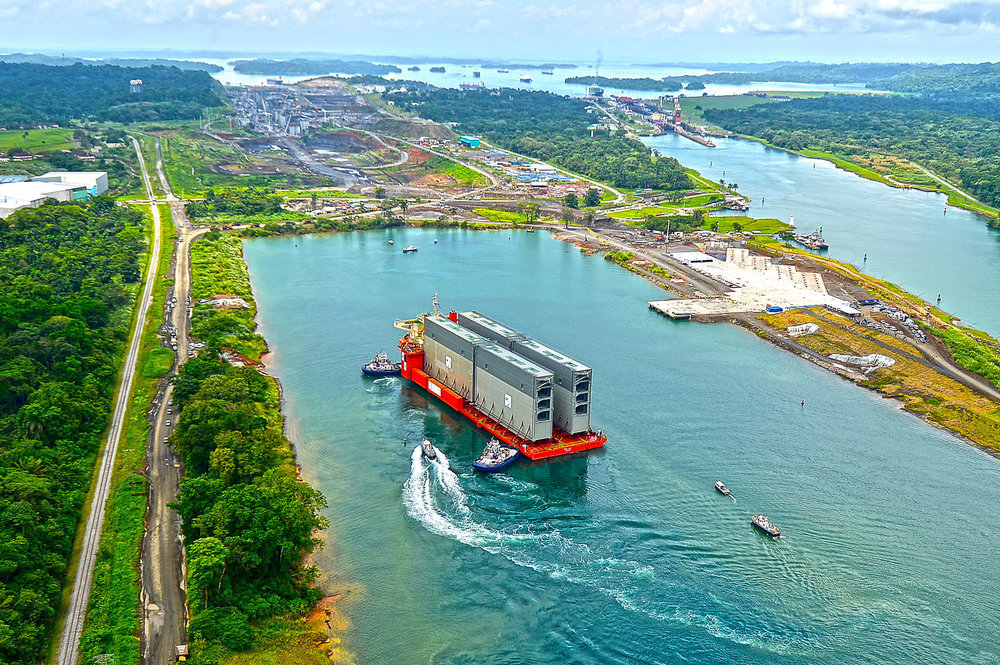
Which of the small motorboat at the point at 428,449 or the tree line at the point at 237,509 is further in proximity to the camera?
the small motorboat at the point at 428,449

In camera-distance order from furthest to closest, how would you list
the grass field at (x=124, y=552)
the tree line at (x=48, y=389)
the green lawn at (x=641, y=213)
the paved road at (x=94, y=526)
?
the green lawn at (x=641, y=213) < the tree line at (x=48, y=389) < the paved road at (x=94, y=526) < the grass field at (x=124, y=552)

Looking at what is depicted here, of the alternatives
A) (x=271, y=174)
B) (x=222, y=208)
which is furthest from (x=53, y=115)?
(x=222, y=208)

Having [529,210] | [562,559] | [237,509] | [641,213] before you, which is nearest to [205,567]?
[237,509]

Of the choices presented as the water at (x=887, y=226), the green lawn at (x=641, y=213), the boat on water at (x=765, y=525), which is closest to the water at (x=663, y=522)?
the boat on water at (x=765, y=525)

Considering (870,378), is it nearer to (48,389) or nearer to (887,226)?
(48,389)

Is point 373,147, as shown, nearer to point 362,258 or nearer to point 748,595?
point 362,258

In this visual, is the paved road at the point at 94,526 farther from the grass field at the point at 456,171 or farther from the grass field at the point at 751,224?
the grass field at the point at 456,171
